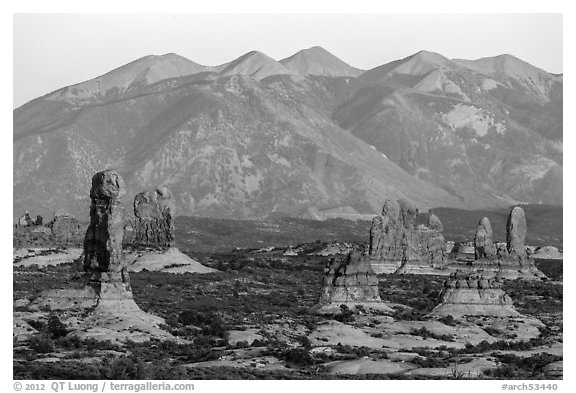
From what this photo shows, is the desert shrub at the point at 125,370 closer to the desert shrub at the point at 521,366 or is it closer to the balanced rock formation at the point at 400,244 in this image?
the desert shrub at the point at 521,366

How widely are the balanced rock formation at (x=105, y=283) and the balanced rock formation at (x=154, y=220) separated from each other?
5102 centimetres

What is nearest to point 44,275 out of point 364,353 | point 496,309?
point 496,309

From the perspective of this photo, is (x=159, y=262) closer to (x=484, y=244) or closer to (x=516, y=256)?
(x=484, y=244)

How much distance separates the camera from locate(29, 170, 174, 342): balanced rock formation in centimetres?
10125

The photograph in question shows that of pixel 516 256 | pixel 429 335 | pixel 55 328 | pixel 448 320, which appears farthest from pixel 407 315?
pixel 516 256

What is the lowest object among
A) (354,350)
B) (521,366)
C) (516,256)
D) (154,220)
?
(521,366)

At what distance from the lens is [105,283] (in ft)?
338

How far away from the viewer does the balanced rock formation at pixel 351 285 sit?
117625 mm

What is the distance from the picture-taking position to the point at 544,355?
98.1 meters

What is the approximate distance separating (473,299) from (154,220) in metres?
43.3

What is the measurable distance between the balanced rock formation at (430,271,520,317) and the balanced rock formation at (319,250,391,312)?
423cm

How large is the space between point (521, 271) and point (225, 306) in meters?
41.0

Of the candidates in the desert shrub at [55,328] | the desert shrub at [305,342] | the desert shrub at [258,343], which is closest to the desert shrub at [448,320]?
the desert shrub at [305,342]

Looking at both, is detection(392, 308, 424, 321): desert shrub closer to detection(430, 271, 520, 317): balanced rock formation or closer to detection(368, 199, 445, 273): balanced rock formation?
detection(430, 271, 520, 317): balanced rock formation
